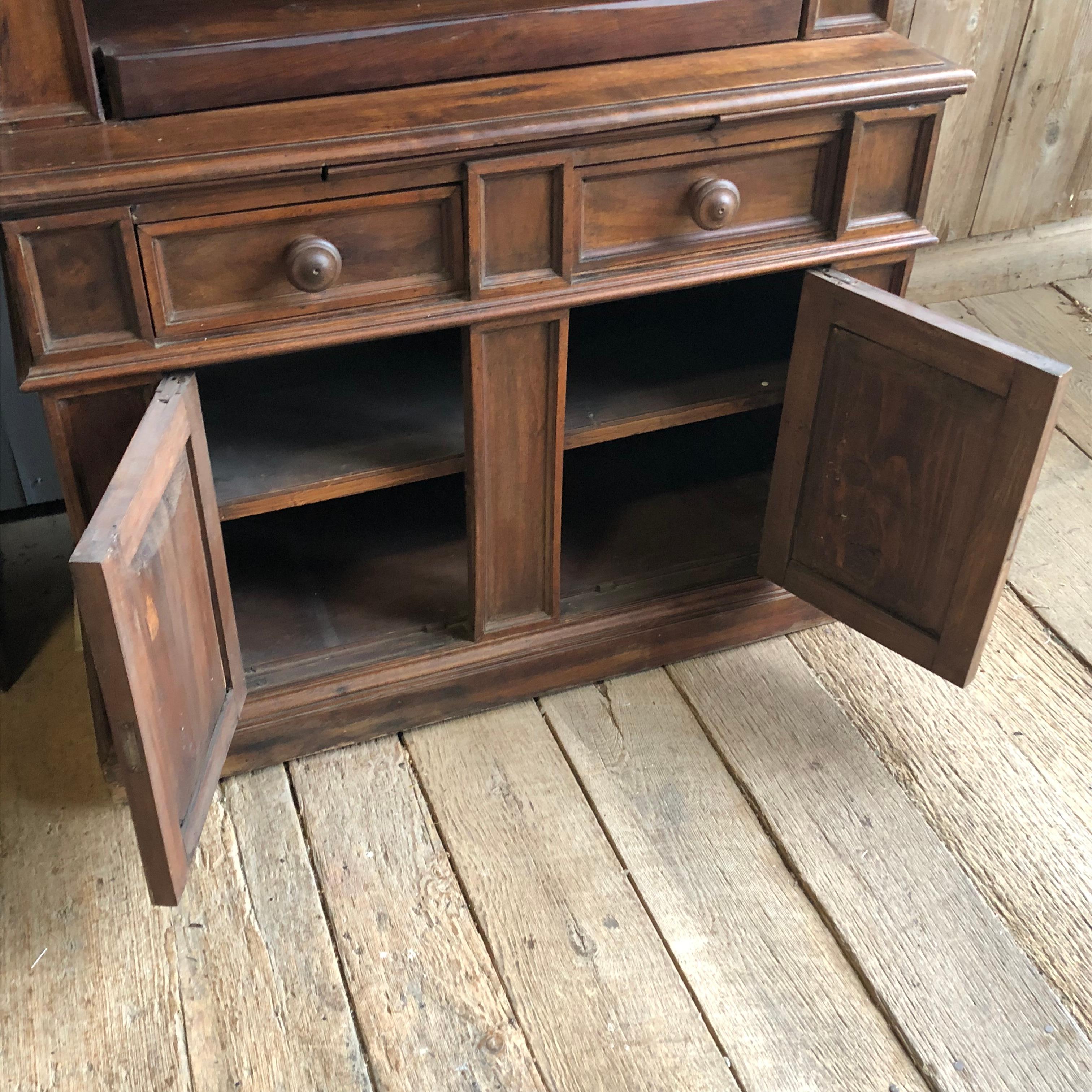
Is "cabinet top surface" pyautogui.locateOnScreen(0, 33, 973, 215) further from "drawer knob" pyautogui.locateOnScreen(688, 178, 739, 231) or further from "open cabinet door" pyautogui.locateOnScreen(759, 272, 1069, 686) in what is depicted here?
"open cabinet door" pyautogui.locateOnScreen(759, 272, 1069, 686)

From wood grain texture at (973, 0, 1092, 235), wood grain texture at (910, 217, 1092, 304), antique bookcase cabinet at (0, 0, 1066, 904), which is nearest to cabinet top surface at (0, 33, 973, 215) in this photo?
antique bookcase cabinet at (0, 0, 1066, 904)

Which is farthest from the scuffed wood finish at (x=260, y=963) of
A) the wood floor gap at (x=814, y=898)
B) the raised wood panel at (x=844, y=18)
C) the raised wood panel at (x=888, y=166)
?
the raised wood panel at (x=844, y=18)

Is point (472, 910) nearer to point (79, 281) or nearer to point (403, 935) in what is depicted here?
point (403, 935)

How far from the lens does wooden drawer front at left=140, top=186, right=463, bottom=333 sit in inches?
49.6

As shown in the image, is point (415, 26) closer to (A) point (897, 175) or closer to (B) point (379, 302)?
(B) point (379, 302)

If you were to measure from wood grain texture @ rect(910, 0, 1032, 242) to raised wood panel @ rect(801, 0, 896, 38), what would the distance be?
627mm

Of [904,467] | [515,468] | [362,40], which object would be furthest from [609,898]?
[362,40]

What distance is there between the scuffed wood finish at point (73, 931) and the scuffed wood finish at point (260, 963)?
28 millimetres

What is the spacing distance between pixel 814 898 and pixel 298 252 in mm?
1003

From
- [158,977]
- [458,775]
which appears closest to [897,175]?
[458,775]

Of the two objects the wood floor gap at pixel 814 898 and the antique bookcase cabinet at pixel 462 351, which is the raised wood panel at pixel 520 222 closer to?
the antique bookcase cabinet at pixel 462 351

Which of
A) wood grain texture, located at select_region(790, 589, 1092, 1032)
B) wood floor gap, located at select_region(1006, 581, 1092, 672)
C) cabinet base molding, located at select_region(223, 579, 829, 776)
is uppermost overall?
cabinet base molding, located at select_region(223, 579, 829, 776)

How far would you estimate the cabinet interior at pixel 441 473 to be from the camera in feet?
5.16

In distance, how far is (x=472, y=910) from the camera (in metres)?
1.51
